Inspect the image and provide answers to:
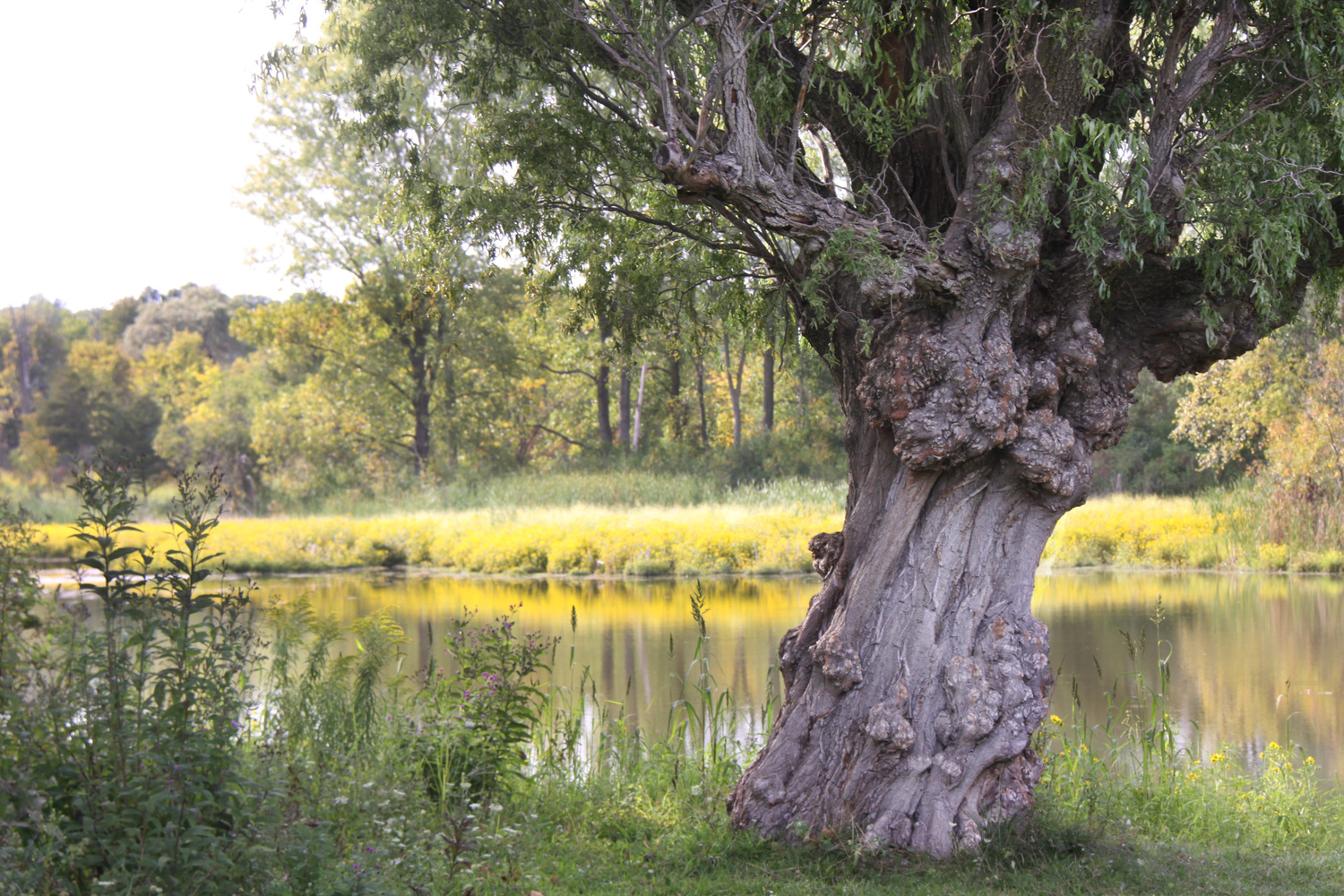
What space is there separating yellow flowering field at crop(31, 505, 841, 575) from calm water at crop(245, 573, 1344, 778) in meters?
0.93

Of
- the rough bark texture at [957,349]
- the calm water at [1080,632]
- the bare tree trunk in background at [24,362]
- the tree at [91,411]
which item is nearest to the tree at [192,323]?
the bare tree trunk in background at [24,362]

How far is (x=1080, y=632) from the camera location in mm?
11695

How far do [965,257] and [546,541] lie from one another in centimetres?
1479

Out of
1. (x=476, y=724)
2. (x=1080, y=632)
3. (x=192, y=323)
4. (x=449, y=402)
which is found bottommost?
(x=1080, y=632)

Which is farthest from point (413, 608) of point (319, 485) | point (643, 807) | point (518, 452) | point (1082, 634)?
point (518, 452)

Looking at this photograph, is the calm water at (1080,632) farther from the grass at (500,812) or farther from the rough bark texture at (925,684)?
the rough bark texture at (925,684)

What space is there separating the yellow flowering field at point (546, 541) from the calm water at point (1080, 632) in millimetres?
927

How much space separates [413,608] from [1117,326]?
38.3 feet

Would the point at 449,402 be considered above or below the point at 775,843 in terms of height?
above

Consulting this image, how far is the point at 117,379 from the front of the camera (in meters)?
42.2

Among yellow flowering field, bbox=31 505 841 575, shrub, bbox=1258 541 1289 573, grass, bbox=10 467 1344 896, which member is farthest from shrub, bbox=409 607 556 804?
shrub, bbox=1258 541 1289 573

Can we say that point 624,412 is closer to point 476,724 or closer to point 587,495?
point 587,495

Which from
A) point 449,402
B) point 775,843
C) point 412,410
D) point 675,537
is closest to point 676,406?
point 449,402

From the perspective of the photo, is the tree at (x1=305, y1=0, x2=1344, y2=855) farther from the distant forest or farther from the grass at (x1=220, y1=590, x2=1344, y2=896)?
the distant forest
